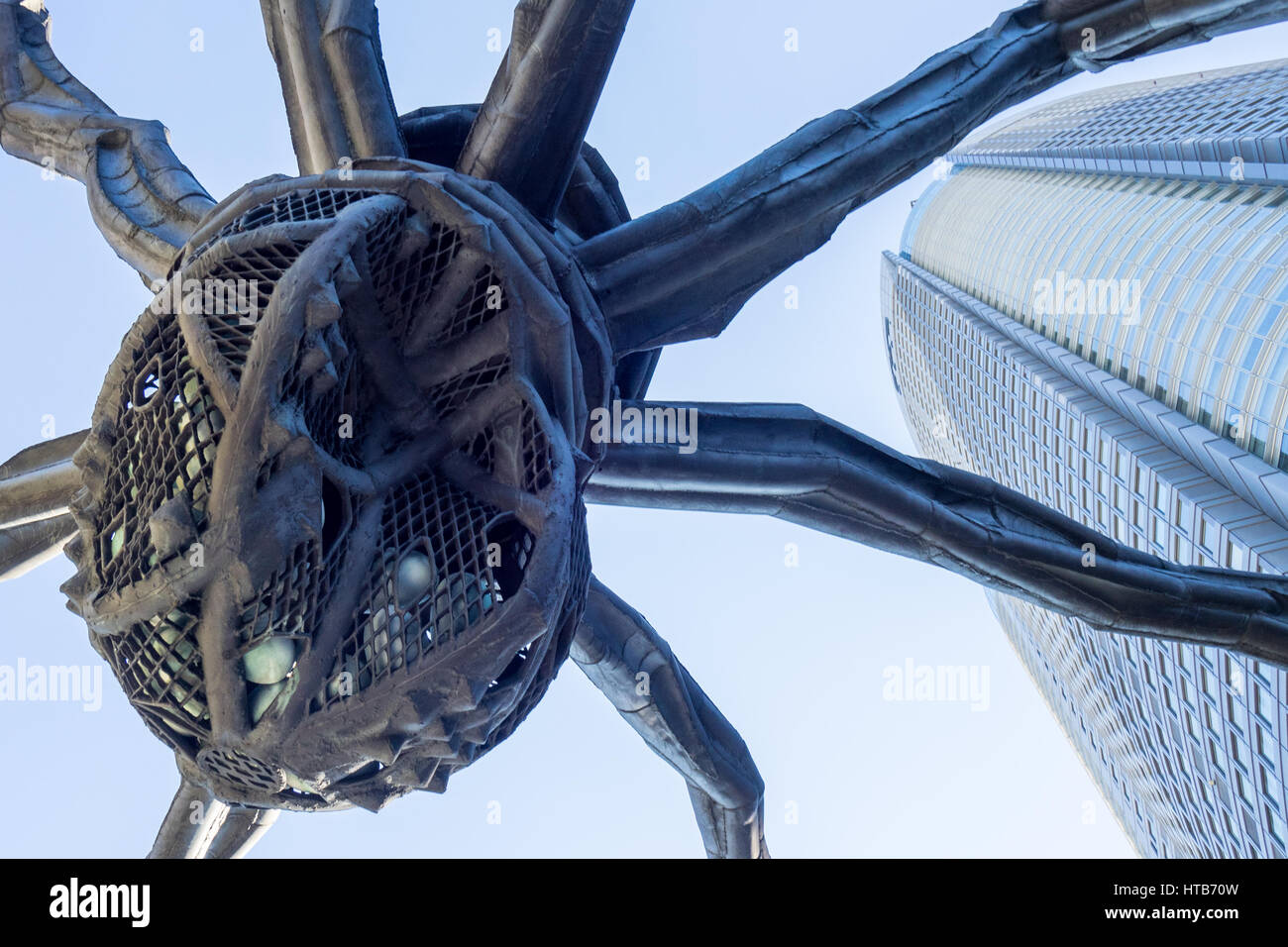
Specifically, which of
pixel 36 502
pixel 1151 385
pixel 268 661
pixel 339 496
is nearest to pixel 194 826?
pixel 36 502

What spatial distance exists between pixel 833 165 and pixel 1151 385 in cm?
5620

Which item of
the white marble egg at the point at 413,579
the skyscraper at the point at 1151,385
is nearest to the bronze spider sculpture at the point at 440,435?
the white marble egg at the point at 413,579

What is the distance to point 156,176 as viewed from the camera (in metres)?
7.55

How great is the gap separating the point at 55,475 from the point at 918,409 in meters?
113

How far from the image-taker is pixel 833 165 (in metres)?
7.01

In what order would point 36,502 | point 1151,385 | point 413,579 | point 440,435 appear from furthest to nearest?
point 1151,385 → point 36,502 → point 440,435 → point 413,579

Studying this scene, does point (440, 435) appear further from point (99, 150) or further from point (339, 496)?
point (99, 150)

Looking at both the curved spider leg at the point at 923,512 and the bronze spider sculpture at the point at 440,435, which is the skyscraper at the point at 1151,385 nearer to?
the curved spider leg at the point at 923,512

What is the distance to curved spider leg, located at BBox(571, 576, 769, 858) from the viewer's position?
8.23 meters

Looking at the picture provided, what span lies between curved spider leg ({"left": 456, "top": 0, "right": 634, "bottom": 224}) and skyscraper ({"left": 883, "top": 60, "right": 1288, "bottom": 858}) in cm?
4220

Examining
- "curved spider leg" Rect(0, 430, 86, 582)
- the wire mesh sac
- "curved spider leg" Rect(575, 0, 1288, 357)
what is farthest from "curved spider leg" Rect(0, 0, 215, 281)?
"curved spider leg" Rect(575, 0, 1288, 357)
